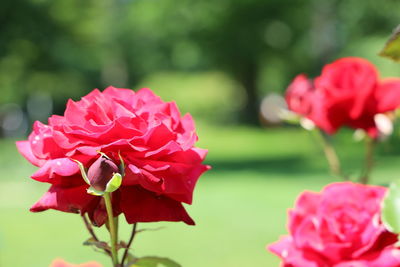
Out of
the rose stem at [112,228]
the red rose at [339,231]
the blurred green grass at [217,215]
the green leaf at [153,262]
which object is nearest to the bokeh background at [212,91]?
the blurred green grass at [217,215]

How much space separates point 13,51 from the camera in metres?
11.8

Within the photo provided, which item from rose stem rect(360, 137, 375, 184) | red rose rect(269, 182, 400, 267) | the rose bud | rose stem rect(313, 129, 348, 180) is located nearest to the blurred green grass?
rose stem rect(313, 129, 348, 180)

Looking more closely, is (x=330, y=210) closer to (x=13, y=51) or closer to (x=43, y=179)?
(x=43, y=179)

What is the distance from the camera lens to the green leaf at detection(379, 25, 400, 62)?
657 millimetres

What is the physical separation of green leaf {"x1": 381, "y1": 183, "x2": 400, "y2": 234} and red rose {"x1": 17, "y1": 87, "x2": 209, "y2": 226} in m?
0.16

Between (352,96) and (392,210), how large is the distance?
1.35 ft

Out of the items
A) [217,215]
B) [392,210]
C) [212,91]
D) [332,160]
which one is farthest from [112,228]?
[212,91]

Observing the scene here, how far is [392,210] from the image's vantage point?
0.61 metres

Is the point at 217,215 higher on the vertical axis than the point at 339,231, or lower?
lower

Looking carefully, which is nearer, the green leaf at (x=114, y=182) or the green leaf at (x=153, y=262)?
the green leaf at (x=114, y=182)

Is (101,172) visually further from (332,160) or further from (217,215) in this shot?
(217,215)

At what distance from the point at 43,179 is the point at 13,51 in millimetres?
11591

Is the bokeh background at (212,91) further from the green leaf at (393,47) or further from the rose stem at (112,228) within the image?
the rose stem at (112,228)

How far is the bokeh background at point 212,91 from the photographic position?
6250 mm
